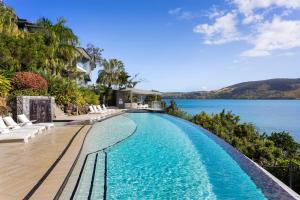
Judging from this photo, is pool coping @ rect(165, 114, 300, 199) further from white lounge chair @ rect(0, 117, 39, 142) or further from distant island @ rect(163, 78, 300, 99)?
distant island @ rect(163, 78, 300, 99)

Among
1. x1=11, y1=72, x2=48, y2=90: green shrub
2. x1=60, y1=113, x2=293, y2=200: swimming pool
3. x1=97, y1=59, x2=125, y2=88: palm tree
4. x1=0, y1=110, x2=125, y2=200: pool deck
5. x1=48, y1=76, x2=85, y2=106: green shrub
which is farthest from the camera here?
x1=97, y1=59, x2=125, y2=88: palm tree

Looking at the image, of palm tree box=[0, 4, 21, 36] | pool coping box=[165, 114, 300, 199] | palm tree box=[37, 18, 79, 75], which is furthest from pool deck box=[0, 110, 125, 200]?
palm tree box=[37, 18, 79, 75]

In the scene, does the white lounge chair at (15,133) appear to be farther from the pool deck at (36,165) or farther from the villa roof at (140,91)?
the villa roof at (140,91)

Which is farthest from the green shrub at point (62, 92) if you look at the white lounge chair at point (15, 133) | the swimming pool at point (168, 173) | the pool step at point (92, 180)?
the pool step at point (92, 180)

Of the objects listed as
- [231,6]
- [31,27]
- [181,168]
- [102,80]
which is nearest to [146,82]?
[102,80]

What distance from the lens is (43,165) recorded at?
24.2 feet

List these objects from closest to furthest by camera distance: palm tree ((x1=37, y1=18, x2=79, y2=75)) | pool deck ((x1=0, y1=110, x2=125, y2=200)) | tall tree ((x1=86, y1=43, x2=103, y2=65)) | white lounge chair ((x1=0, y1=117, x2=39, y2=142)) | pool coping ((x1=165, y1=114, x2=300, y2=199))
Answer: pool deck ((x1=0, y1=110, x2=125, y2=200)) → pool coping ((x1=165, y1=114, x2=300, y2=199)) → white lounge chair ((x1=0, y1=117, x2=39, y2=142)) → palm tree ((x1=37, y1=18, x2=79, y2=75)) → tall tree ((x1=86, y1=43, x2=103, y2=65))

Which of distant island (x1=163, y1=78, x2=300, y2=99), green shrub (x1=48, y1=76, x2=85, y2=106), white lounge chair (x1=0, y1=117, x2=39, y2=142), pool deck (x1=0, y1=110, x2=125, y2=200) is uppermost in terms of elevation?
distant island (x1=163, y1=78, x2=300, y2=99)

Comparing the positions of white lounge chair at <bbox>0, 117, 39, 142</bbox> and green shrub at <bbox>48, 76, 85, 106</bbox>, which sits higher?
green shrub at <bbox>48, 76, 85, 106</bbox>

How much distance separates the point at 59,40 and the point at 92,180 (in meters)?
24.9

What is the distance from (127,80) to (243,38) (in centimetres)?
2249

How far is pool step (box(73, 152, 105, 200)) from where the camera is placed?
19.9ft

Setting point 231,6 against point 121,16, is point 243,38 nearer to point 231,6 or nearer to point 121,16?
point 231,6

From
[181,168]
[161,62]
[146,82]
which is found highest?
[161,62]
